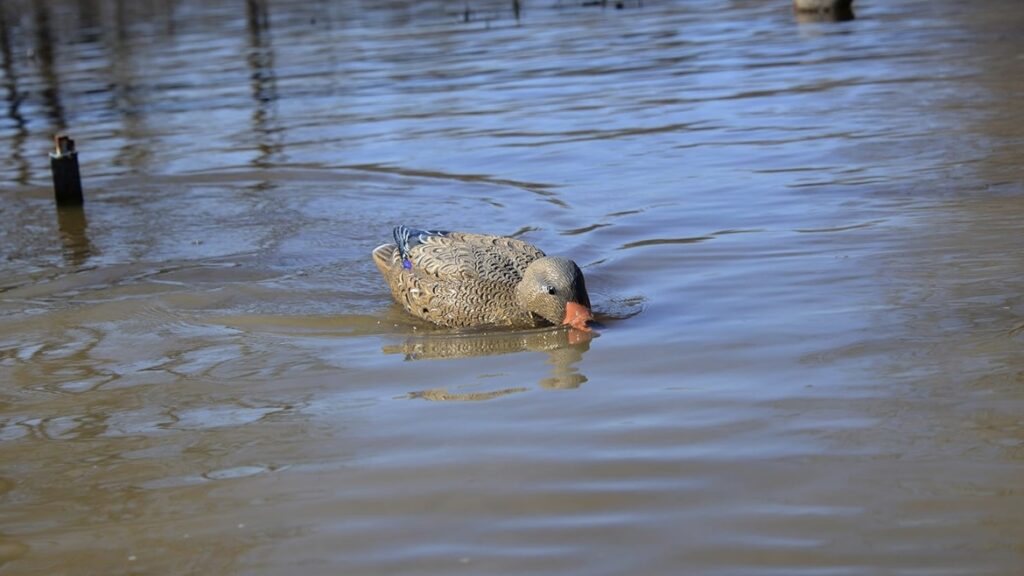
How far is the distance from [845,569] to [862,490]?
600mm

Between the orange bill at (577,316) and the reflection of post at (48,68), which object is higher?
the reflection of post at (48,68)

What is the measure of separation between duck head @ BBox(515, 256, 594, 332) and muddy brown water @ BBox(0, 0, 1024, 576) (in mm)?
154

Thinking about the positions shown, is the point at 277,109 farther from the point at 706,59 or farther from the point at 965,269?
the point at 965,269

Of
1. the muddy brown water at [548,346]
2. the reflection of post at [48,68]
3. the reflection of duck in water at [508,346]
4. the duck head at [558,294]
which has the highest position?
the reflection of post at [48,68]

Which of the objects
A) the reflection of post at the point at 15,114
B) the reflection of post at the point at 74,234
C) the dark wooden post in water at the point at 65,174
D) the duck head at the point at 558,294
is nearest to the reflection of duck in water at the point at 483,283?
the duck head at the point at 558,294

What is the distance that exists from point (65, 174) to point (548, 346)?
581cm

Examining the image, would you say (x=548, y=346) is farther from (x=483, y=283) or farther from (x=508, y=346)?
(x=483, y=283)

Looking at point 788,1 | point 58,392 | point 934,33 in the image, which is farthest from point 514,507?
point 788,1

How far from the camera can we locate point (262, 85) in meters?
19.2

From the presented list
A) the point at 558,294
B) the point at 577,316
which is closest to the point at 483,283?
the point at 558,294

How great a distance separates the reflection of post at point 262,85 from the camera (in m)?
13.9

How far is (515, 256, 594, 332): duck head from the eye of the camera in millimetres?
6840

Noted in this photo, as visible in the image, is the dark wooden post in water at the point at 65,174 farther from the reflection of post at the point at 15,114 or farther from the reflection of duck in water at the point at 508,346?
the reflection of duck in water at the point at 508,346

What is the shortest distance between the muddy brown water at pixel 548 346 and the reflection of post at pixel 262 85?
0.17 m
